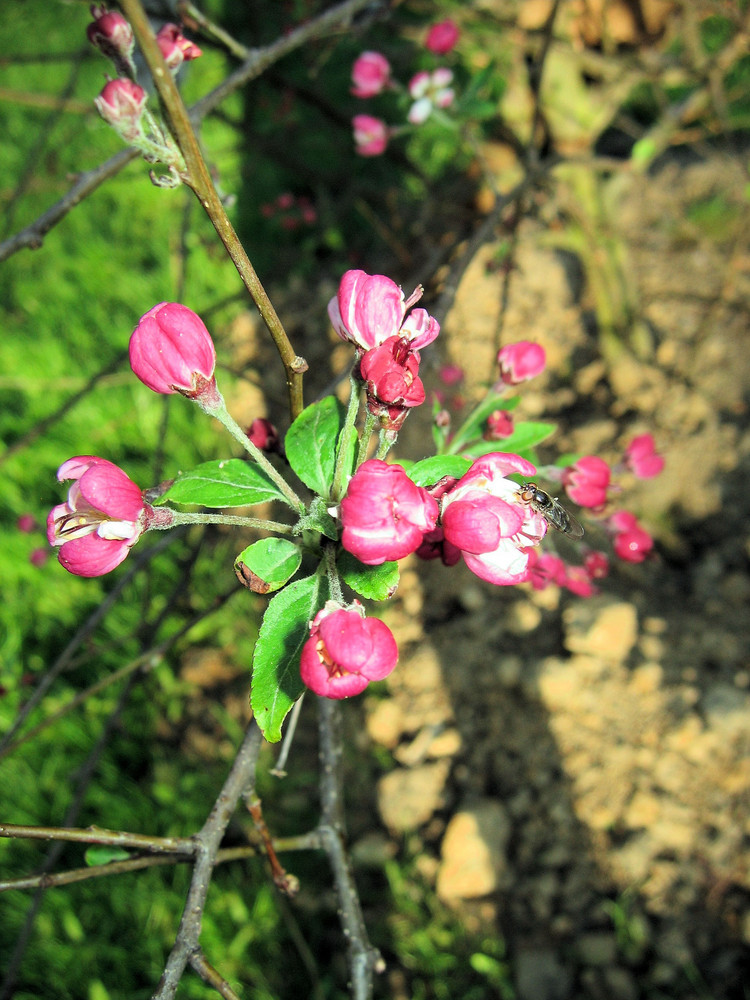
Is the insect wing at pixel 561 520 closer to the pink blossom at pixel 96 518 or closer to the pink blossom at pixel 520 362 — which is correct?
the pink blossom at pixel 520 362

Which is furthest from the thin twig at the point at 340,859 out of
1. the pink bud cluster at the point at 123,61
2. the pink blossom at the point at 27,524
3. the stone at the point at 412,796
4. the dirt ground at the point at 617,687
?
the pink blossom at the point at 27,524

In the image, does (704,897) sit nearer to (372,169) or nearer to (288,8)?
(288,8)

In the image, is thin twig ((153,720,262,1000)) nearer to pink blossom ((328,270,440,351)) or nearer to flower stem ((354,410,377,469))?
flower stem ((354,410,377,469))

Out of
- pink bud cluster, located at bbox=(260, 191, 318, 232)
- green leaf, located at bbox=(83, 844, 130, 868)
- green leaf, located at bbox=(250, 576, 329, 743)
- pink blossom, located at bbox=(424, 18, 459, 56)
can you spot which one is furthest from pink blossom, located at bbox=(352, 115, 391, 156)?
green leaf, located at bbox=(83, 844, 130, 868)

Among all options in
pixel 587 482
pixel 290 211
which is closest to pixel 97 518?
pixel 587 482

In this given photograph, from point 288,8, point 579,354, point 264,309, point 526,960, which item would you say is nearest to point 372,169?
point 288,8

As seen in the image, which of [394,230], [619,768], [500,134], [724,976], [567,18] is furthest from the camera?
[394,230]
